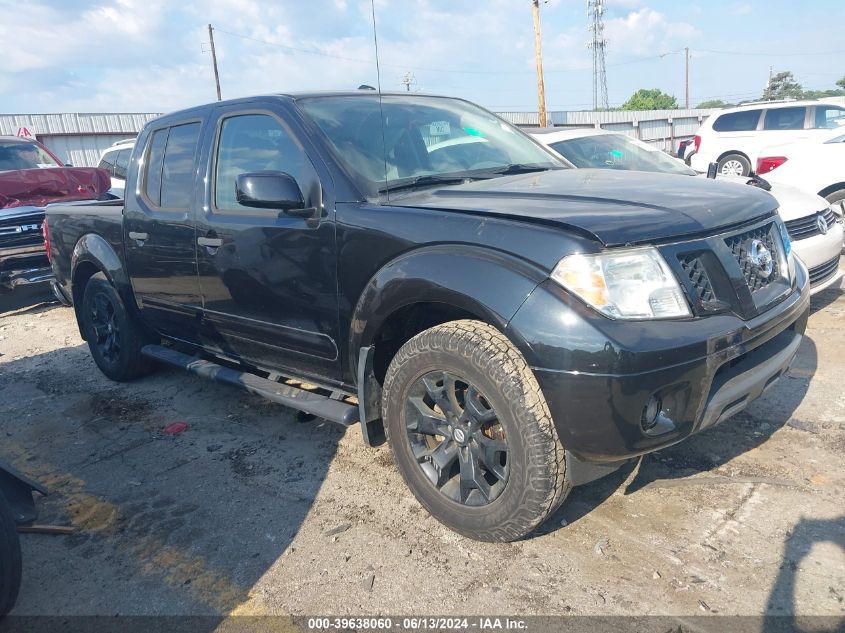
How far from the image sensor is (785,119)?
12555 millimetres

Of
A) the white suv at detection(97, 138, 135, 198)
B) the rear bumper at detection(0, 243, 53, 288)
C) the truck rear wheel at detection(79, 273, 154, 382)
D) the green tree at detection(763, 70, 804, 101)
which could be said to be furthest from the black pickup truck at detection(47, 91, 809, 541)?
the green tree at detection(763, 70, 804, 101)

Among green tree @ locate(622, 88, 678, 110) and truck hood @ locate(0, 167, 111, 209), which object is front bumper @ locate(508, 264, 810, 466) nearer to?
truck hood @ locate(0, 167, 111, 209)

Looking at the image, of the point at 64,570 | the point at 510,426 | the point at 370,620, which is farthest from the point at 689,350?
the point at 64,570

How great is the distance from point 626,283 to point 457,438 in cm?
95

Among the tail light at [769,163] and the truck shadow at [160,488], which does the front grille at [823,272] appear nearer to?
the tail light at [769,163]

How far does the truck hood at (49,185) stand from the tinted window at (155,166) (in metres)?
4.99

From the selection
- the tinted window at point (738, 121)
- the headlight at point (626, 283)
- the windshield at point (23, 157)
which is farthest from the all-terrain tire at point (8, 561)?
the tinted window at point (738, 121)

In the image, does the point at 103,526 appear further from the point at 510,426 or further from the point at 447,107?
the point at 447,107

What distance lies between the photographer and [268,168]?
11.6ft

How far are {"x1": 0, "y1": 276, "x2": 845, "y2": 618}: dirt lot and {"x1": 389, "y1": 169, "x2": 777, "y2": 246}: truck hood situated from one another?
49.1 inches

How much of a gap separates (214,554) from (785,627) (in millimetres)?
2212

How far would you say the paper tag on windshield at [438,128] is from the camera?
3713 millimetres

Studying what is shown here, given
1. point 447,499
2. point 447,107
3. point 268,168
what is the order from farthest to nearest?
point 447,107
point 268,168
point 447,499

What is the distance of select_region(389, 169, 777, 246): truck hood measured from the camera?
2439 mm
